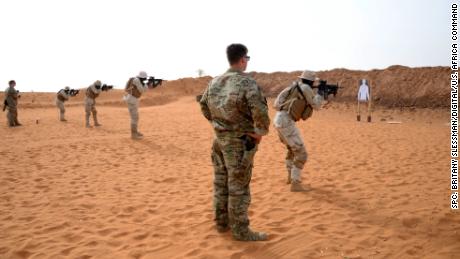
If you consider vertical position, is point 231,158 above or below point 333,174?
above

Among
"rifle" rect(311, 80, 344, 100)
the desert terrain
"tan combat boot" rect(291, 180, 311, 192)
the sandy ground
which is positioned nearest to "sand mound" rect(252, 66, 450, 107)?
the desert terrain

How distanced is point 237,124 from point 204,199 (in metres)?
2.41

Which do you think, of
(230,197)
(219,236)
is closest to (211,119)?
(230,197)

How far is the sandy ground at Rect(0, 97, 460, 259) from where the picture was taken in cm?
402

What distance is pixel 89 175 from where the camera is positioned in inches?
298

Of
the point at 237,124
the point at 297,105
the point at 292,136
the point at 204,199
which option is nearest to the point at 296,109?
the point at 297,105

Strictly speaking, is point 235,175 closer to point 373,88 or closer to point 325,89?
point 325,89

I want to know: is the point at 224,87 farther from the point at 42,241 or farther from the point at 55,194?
the point at 55,194

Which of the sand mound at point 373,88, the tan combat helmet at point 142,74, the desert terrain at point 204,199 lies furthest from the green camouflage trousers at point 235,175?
the sand mound at point 373,88

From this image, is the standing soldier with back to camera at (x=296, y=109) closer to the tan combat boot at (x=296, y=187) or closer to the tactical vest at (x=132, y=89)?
the tan combat boot at (x=296, y=187)

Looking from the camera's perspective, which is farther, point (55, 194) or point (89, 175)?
point (89, 175)

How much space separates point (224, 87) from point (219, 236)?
1714mm

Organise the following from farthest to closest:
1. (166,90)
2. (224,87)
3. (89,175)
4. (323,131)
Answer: (166,90)
(323,131)
(89,175)
(224,87)

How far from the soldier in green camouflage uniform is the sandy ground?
42 centimetres
